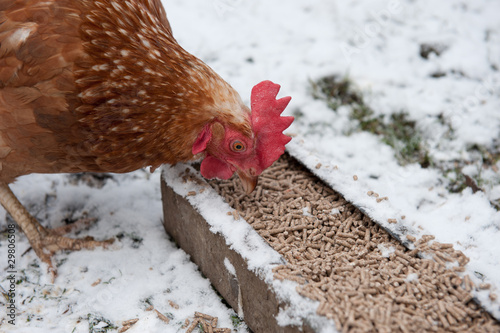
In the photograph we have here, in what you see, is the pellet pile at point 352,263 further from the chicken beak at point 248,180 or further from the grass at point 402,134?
the grass at point 402,134

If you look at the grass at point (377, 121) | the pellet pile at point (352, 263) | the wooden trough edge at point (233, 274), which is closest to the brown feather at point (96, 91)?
the wooden trough edge at point (233, 274)

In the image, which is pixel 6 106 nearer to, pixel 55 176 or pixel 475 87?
pixel 55 176

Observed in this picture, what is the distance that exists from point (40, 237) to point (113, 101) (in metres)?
1.20

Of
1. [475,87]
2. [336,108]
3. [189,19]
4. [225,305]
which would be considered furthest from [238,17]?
[225,305]

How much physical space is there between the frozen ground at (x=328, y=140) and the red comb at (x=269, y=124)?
49 centimetres

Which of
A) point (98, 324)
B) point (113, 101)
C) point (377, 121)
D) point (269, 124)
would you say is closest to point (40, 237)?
point (98, 324)

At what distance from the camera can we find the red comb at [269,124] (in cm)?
236

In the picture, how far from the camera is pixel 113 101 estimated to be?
2.25 meters

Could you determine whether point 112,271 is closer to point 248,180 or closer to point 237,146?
point 248,180

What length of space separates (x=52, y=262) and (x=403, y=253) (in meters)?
2.10

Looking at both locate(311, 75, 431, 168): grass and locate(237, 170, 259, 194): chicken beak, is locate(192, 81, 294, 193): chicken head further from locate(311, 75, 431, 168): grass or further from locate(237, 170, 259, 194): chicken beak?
locate(311, 75, 431, 168): grass

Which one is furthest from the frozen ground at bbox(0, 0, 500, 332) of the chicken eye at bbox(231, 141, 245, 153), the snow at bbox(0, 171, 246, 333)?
the chicken eye at bbox(231, 141, 245, 153)

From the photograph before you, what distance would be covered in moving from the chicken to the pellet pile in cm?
28

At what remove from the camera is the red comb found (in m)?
2.36
